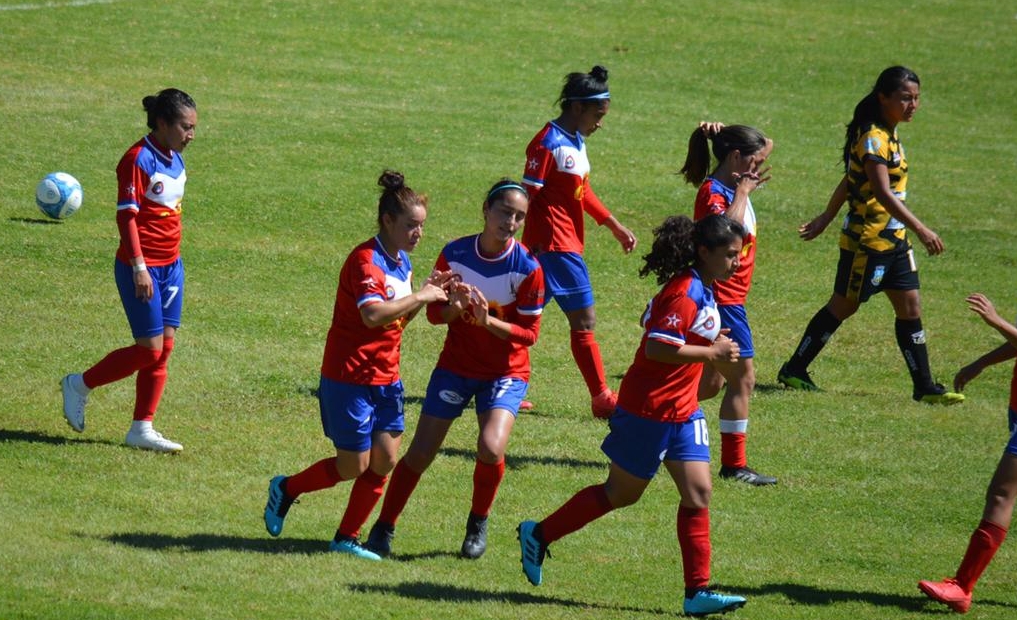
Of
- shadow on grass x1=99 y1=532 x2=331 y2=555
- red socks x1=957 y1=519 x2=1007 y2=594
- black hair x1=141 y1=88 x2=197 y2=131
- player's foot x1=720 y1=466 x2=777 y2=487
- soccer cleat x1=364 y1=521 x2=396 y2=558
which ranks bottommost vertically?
shadow on grass x1=99 y1=532 x2=331 y2=555

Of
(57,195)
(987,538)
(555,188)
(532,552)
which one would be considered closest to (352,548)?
(532,552)

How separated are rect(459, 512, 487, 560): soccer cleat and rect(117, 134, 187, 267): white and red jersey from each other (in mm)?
2897

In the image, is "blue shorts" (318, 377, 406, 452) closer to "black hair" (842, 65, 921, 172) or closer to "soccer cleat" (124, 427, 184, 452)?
"soccer cleat" (124, 427, 184, 452)

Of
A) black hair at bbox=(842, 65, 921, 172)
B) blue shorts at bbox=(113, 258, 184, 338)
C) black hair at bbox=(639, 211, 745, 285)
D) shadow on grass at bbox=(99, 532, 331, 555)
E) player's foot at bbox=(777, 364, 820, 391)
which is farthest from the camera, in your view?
player's foot at bbox=(777, 364, 820, 391)

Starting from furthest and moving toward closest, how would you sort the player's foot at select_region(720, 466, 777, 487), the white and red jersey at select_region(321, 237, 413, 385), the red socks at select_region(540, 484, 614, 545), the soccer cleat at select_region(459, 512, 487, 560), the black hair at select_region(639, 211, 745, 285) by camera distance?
the player's foot at select_region(720, 466, 777, 487) → the soccer cleat at select_region(459, 512, 487, 560) → the white and red jersey at select_region(321, 237, 413, 385) → the red socks at select_region(540, 484, 614, 545) → the black hair at select_region(639, 211, 745, 285)

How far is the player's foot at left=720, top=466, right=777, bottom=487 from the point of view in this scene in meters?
9.24

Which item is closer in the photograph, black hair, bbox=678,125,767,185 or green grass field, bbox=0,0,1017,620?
green grass field, bbox=0,0,1017,620

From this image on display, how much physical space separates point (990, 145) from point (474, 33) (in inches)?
374

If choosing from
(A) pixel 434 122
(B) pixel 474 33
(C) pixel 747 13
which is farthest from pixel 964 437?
(C) pixel 747 13

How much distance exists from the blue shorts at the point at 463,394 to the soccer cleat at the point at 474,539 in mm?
600

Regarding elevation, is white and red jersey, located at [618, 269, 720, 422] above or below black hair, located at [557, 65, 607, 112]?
below

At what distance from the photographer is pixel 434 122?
20.5m

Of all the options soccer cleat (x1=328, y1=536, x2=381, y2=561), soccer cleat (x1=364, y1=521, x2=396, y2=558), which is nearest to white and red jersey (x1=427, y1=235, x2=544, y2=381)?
soccer cleat (x1=364, y1=521, x2=396, y2=558)

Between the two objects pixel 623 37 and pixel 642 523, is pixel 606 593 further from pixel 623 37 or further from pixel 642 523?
pixel 623 37
